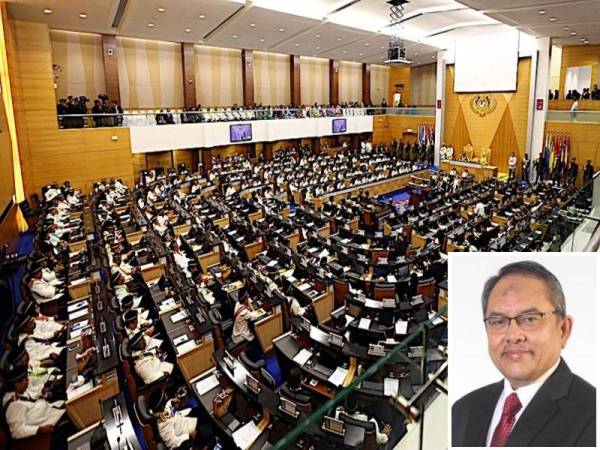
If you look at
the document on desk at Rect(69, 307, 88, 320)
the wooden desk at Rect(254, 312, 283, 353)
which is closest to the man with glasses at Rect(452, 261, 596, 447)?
the wooden desk at Rect(254, 312, 283, 353)

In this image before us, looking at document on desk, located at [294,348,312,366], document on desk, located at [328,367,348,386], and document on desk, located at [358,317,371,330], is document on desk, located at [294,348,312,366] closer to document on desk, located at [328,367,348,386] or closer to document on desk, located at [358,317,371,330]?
document on desk, located at [328,367,348,386]

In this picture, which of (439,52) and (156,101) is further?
(439,52)

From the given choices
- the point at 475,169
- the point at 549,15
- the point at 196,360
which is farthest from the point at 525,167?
the point at 196,360

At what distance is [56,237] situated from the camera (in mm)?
12570

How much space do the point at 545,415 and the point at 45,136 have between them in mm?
20901

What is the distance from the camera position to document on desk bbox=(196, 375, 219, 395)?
19.8 feet

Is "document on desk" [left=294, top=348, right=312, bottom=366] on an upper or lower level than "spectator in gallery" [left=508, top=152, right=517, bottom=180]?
lower

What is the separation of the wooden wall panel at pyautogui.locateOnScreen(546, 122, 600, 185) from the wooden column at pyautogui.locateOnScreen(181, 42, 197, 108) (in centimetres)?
2072

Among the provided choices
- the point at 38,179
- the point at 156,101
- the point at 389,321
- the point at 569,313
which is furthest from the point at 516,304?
the point at 156,101

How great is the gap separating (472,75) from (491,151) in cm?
480

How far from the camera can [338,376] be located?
20.1 feet

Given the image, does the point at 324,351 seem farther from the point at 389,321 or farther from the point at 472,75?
the point at 472,75

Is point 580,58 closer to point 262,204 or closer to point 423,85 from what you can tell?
point 423,85

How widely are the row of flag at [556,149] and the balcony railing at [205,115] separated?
8610 millimetres
